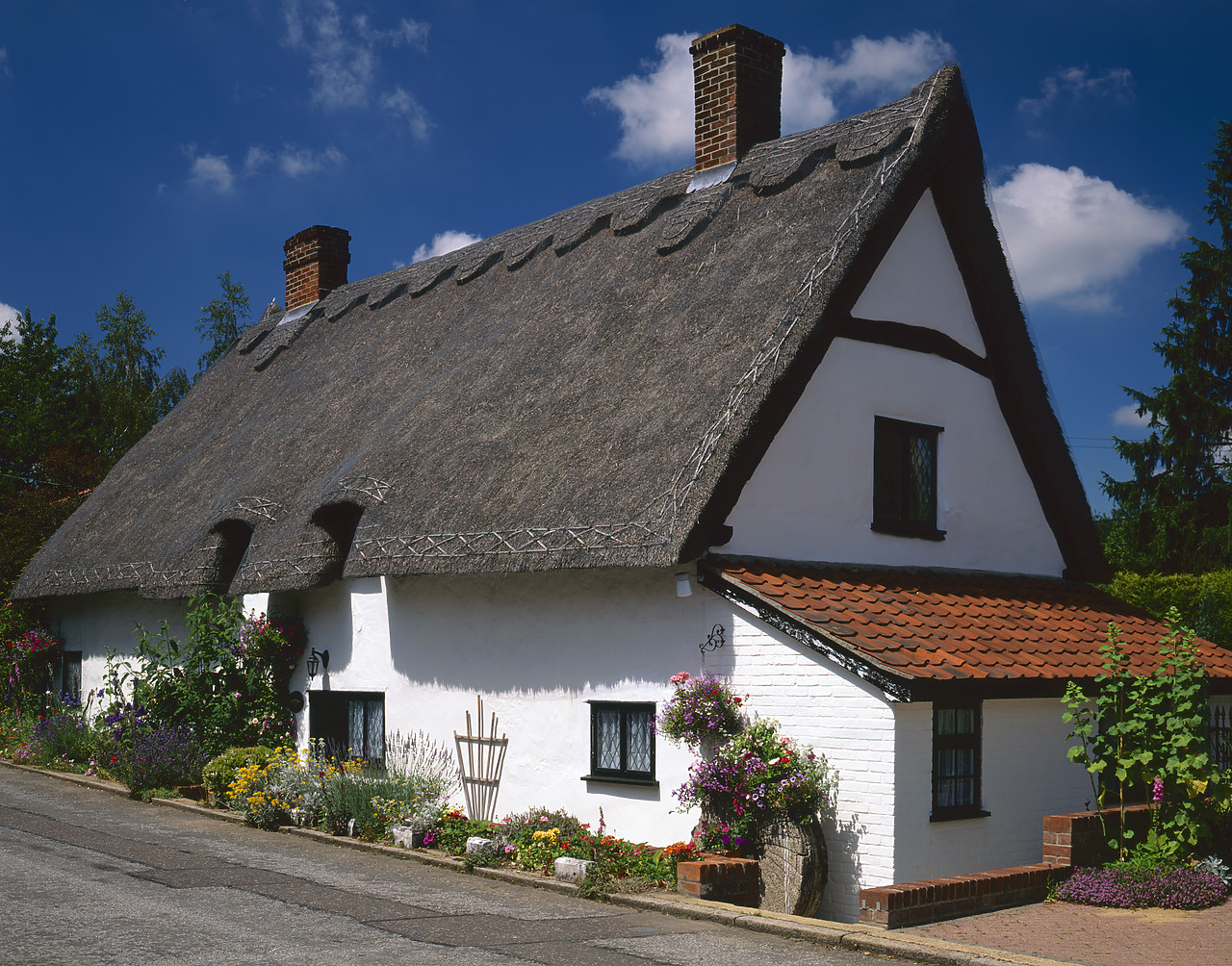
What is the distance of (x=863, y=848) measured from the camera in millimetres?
9391

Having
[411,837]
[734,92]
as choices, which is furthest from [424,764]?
[734,92]

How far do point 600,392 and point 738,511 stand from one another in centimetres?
249

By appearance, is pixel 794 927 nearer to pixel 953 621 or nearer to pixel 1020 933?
pixel 1020 933

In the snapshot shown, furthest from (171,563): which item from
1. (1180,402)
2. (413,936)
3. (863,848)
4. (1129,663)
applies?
(1180,402)

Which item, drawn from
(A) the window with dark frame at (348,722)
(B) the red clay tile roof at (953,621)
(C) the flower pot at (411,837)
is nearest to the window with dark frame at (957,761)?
(B) the red clay tile roof at (953,621)

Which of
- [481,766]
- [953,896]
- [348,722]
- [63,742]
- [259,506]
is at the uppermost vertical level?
[259,506]

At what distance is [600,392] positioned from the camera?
41.6 feet

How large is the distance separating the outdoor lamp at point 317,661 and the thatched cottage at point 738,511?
9cm

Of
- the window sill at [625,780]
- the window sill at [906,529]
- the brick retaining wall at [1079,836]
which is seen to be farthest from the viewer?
the window sill at [906,529]

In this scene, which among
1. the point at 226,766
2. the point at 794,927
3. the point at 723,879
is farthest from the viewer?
the point at 226,766

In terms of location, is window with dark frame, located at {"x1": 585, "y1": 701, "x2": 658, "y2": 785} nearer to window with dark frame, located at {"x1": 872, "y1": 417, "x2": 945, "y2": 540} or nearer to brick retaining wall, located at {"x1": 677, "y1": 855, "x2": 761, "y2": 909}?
brick retaining wall, located at {"x1": 677, "y1": 855, "x2": 761, "y2": 909}

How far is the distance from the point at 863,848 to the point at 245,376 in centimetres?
1669

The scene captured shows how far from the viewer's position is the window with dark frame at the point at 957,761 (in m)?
10.0

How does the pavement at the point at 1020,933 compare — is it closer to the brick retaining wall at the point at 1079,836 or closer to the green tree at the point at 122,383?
the brick retaining wall at the point at 1079,836
